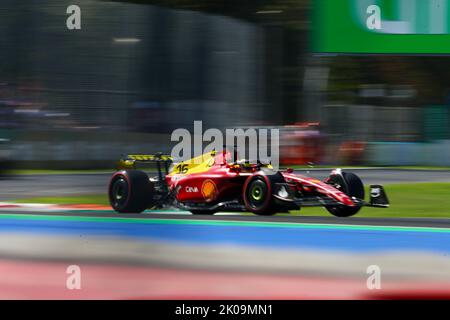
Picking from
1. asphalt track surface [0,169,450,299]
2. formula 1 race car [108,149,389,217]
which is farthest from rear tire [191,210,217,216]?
asphalt track surface [0,169,450,299]

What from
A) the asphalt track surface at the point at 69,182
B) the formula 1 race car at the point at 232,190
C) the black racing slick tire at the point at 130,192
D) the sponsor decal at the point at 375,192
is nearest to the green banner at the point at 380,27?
the asphalt track surface at the point at 69,182

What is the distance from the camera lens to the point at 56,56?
11047mm

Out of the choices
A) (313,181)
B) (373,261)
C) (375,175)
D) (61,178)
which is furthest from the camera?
(375,175)

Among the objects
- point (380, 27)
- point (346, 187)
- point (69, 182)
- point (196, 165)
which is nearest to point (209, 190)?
point (196, 165)

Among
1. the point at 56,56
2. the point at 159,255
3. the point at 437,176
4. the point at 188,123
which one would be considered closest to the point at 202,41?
the point at 188,123

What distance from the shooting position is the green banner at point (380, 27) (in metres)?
13.5

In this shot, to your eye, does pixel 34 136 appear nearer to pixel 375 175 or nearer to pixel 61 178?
pixel 61 178

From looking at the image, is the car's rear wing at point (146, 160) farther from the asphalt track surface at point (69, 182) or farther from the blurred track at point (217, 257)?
the blurred track at point (217, 257)

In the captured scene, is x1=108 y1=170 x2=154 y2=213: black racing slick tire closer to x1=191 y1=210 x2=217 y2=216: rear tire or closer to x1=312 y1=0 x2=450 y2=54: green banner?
x1=191 y1=210 x2=217 y2=216: rear tire

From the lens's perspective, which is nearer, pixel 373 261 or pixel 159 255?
Result: pixel 373 261

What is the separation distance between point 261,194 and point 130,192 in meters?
1.16

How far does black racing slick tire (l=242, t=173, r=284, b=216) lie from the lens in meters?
6.76

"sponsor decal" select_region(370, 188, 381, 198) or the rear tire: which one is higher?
"sponsor decal" select_region(370, 188, 381, 198)
